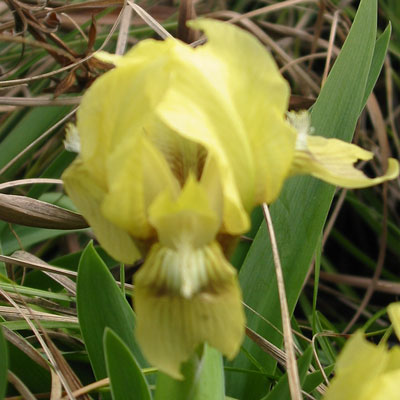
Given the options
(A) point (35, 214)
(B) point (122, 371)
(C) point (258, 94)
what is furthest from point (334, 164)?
(A) point (35, 214)

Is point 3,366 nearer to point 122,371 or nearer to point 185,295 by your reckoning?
point 122,371

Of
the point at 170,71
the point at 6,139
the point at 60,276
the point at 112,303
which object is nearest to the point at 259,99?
the point at 170,71

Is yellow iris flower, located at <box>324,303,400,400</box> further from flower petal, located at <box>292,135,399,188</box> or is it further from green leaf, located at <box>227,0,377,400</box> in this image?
green leaf, located at <box>227,0,377,400</box>

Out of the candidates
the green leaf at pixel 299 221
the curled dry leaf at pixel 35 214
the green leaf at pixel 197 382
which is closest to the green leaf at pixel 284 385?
the green leaf at pixel 197 382

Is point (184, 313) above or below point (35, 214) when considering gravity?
above

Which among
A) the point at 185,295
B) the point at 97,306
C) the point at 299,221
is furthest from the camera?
the point at 299,221

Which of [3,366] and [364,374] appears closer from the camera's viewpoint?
[364,374]

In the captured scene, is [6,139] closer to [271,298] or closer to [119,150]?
[271,298]
